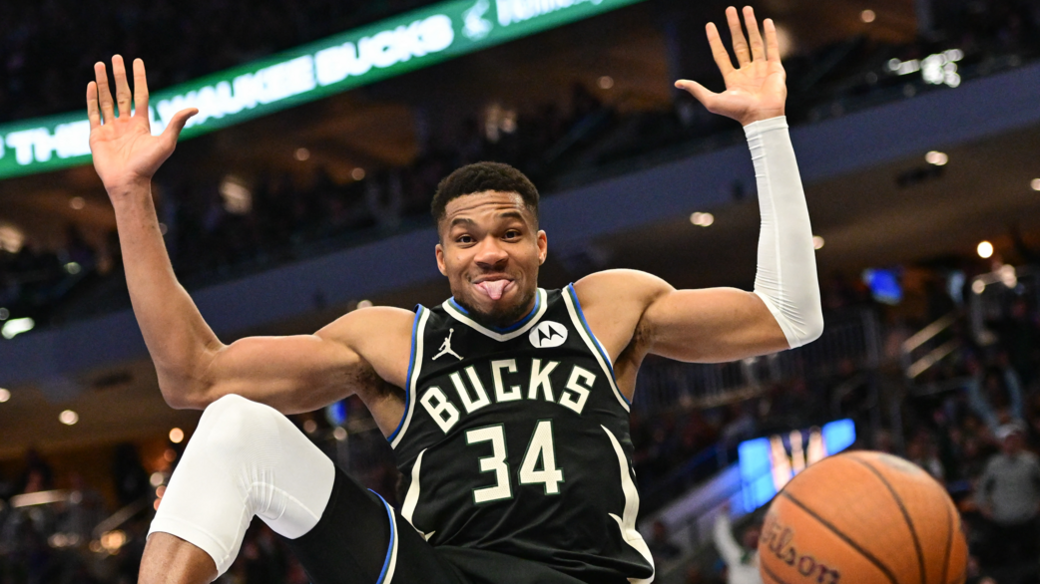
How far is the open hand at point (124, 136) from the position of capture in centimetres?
312

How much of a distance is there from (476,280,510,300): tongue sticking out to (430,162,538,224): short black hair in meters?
0.24

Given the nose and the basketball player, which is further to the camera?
the nose

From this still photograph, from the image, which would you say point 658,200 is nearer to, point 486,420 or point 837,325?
point 837,325

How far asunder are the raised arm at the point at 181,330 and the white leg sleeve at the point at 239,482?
532 millimetres

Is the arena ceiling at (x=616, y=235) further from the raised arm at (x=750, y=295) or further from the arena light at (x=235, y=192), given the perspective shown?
the raised arm at (x=750, y=295)

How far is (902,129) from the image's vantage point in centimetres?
1280

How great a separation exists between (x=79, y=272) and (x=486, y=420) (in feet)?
57.4

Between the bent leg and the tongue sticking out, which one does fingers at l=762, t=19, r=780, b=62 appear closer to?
the tongue sticking out

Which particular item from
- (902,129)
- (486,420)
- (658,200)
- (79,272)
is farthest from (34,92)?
(486,420)

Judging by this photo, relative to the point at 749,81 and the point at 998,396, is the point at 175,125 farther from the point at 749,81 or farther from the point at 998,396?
the point at 998,396

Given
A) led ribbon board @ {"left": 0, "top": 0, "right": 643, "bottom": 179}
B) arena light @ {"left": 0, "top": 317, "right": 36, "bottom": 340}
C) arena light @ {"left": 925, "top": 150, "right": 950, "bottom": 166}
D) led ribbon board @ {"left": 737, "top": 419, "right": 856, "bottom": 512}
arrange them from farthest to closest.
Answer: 1. arena light @ {"left": 0, "top": 317, "right": 36, "bottom": 340}
2. led ribbon board @ {"left": 0, "top": 0, "right": 643, "bottom": 179}
3. arena light @ {"left": 925, "top": 150, "right": 950, "bottom": 166}
4. led ribbon board @ {"left": 737, "top": 419, "right": 856, "bottom": 512}

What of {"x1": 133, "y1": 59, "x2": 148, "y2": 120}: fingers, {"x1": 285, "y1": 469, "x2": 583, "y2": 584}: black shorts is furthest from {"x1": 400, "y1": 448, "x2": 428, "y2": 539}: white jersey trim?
{"x1": 133, "y1": 59, "x2": 148, "y2": 120}: fingers

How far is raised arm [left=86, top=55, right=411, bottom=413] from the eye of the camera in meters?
3.07

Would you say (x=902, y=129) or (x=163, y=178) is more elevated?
(x=163, y=178)
